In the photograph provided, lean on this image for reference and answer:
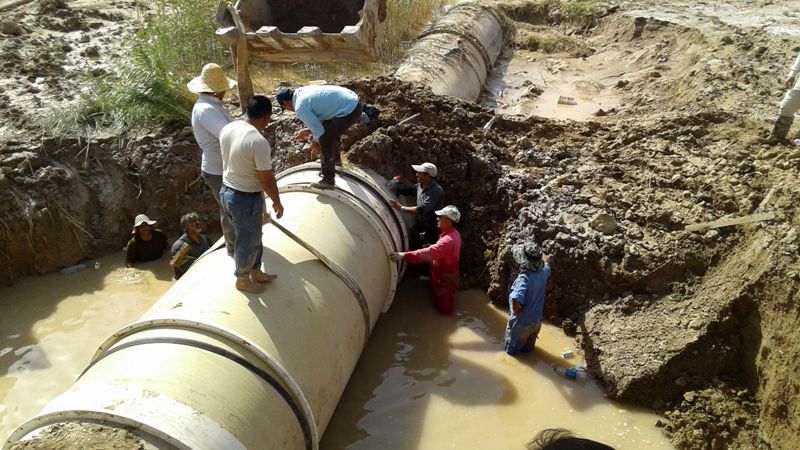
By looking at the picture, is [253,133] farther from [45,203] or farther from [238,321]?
[45,203]

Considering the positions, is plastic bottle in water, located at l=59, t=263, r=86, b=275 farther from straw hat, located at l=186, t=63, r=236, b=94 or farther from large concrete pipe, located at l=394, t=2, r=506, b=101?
large concrete pipe, located at l=394, t=2, r=506, b=101

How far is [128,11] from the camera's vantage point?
30.6 feet

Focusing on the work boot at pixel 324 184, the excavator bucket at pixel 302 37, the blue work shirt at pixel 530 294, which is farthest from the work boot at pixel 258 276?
the excavator bucket at pixel 302 37

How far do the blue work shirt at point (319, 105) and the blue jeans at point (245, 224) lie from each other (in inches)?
48.4

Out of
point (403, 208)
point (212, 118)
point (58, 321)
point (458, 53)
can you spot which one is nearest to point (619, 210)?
point (403, 208)

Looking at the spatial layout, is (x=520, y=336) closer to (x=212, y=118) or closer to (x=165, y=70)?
(x=212, y=118)

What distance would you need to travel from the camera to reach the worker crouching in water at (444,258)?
537 cm

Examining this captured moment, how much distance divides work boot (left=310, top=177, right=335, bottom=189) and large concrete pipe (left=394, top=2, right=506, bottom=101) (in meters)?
3.04

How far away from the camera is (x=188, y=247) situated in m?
5.80

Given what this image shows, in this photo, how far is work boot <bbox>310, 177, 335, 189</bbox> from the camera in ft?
16.6

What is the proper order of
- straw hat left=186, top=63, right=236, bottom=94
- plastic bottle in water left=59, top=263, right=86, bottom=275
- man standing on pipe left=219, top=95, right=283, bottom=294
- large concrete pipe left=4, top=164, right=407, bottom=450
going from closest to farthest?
large concrete pipe left=4, top=164, right=407, bottom=450 < man standing on pipe left=219, top=95, right=283, bottom=294 < straw hat left=186, top=63, right=236, bottom=94 < plastic bottle in water left=59, top=263, right=86, bottom=275

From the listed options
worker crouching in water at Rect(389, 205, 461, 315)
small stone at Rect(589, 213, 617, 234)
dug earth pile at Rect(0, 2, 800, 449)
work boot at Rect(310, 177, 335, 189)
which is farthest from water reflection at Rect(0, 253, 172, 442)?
small stone at Rect(589, 213, 617, 234)

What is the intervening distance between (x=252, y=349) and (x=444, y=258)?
8.25 feet

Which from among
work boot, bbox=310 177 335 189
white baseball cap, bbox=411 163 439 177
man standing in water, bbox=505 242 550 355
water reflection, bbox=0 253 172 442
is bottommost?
water reflection, bbox=0 253 172 442
